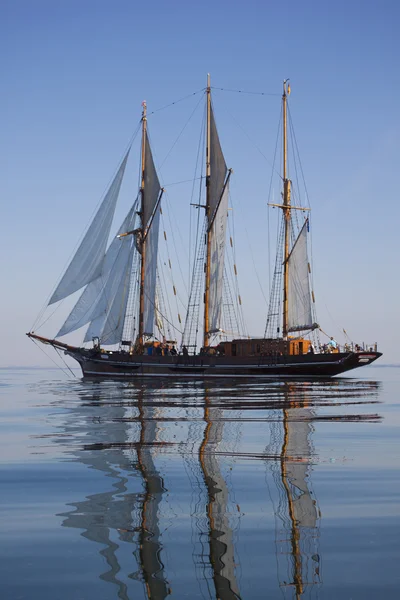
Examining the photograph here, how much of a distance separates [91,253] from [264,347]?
749 inches

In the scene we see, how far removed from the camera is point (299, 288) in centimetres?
7006

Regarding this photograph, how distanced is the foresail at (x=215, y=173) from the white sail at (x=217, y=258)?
89 centimetres

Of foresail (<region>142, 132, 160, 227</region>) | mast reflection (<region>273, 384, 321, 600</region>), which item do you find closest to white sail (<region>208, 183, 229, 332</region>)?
foresail (<region>142, 132, 160, 227</region>)

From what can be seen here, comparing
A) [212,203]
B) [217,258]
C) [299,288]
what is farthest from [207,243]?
[299,288]

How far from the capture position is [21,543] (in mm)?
6875

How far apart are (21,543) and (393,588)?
353 centimetres

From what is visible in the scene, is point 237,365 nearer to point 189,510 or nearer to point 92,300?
point 92,300

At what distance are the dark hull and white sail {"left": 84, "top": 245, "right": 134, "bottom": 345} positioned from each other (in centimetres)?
220

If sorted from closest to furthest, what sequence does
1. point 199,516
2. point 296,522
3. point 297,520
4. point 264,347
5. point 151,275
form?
point 296,522, point 297,520, point 199,516, point 264,347, point 151,275

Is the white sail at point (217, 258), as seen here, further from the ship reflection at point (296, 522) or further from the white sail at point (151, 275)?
the ship reflection at point (296, 522)

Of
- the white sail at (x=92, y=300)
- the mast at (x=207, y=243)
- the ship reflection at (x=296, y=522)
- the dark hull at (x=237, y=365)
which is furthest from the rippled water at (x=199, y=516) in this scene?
the mast at (x=207, y=243)

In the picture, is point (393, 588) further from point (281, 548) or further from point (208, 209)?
point (208, 209)

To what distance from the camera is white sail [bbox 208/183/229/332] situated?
70.4m

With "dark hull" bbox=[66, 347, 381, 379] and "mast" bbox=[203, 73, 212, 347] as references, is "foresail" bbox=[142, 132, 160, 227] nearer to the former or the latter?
"mast" bbox=[203, 73, 212, 347]
